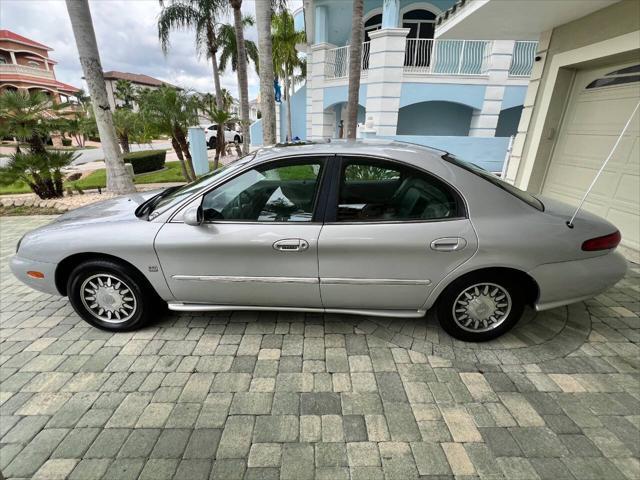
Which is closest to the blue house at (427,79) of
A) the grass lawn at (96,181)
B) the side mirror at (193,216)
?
the grass lawn at (96,181)

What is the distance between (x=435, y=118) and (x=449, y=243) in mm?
12678

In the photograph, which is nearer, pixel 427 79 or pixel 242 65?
pixel 427 79

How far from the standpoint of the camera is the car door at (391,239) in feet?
7.73

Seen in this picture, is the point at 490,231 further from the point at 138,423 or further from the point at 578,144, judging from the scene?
the point at 578,144

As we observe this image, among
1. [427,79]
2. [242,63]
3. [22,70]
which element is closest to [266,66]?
[242,63]

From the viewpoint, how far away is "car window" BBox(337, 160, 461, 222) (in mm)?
2412

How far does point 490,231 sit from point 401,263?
0.68 m

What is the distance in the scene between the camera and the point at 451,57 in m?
11.1

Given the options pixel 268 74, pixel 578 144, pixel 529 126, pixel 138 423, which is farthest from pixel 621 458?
pixel 268 74

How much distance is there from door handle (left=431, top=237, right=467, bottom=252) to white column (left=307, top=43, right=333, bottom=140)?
11371 mm

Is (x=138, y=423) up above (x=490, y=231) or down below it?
below

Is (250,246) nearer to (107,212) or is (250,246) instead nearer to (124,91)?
(107,212)

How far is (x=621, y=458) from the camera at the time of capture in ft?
5.90

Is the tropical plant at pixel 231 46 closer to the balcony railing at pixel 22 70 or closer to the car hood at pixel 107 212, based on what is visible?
the car hood at pixel 107 212
